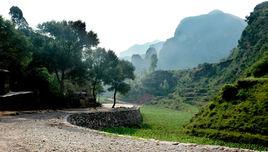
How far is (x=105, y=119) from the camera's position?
56344 millimetres

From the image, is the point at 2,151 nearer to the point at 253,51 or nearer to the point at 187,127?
the point at 187,127

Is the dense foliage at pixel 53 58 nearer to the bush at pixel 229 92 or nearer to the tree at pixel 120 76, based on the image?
the tree at pixel 120 76

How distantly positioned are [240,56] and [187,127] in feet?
290

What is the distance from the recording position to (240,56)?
13875 centimetres

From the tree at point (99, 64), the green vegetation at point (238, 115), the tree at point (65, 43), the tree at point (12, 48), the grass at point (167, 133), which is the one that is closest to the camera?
the grass at point (167, 133)

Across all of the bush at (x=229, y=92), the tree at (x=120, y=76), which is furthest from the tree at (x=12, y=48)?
the bush at (x=229, y=92)

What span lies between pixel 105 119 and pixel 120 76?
4049 centimetres

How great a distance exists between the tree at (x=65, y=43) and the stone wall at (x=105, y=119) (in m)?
15.8

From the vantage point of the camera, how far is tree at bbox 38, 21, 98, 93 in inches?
2901

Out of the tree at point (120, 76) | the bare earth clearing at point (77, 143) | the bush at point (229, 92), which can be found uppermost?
the tree at point (120, 76)

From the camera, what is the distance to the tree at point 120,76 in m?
92.7

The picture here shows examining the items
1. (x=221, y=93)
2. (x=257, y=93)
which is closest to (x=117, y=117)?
(x=221, y=93)

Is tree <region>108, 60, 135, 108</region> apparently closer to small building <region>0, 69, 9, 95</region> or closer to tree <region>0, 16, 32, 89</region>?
tree <region>0, 16, 32, 89</region>

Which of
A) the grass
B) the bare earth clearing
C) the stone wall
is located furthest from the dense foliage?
the bare earth clearing
